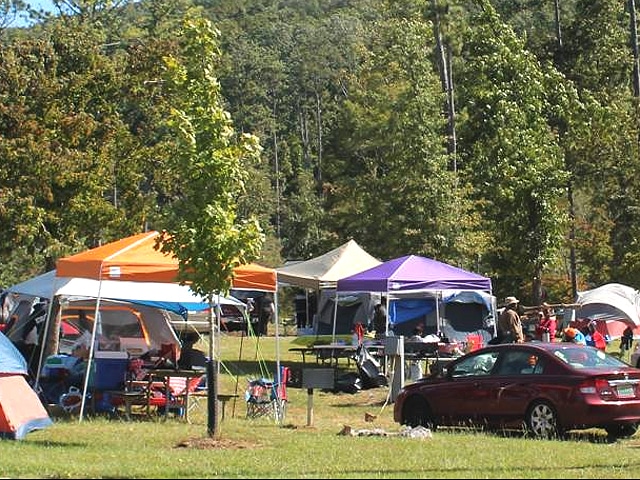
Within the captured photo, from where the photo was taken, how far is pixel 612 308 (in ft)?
115

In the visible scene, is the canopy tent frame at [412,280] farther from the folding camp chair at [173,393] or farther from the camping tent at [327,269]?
the folding camp chair at [173,393]

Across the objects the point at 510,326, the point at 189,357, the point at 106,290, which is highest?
the point at 106,290

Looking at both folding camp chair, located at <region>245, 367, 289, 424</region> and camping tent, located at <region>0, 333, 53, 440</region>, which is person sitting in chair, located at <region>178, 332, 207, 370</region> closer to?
folding camp chair, located at <region>245, 367, 289, 424</region>

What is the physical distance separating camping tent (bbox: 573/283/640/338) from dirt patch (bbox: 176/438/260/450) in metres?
22.7

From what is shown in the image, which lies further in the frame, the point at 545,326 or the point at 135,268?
the point at 545,326

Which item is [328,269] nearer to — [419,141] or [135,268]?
[135,268]

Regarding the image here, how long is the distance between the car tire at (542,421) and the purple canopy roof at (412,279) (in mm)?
7702

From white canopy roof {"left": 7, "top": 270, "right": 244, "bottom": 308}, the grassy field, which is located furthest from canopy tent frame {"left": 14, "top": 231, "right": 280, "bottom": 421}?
white canopy roof {"left": 7, "top": 270, "right": 244, "bottom": 308}

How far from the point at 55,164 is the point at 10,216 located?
1.91m

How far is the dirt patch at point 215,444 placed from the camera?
1330cm

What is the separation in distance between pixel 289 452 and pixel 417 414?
3.99 meters

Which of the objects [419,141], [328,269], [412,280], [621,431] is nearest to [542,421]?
[621,431]

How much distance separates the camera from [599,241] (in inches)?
1716

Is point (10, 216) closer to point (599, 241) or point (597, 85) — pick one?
point (599, 241)
